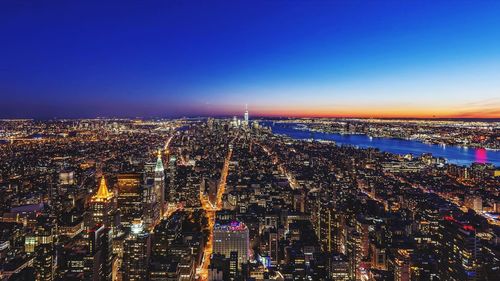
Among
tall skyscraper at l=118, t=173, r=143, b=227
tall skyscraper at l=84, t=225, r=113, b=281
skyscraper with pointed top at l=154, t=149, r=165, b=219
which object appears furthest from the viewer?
skyscraper with pointed top at l=154, t=149, r=165, b=219

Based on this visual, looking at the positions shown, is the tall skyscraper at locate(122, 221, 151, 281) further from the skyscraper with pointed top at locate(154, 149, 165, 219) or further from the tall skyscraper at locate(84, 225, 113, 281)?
the skyscraper with pointed top at locate(154, 149, 165, 219)

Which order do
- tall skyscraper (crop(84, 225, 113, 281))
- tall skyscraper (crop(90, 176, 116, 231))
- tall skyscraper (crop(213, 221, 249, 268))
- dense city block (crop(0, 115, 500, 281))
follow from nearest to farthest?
tall skyscraper (crop(84, 225, 113, 281)) < dense city block (crop(0, 115, 500, 281)) < tall skyscraper (crop(213, 221, 249, 268)) < tall skyscraper (crop(90, 176, 116, 231))

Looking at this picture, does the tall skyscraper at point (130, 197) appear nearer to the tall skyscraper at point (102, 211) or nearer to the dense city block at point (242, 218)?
the dense city block at point (242, 218)

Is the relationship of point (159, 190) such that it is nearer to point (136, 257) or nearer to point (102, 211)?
point (102, 211)

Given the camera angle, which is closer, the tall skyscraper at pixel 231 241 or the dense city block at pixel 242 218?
the dense city block at pixel 242 218

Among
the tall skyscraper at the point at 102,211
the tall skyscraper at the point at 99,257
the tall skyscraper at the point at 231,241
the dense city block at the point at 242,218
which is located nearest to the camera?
the tall skyscraper at the point at 99,257

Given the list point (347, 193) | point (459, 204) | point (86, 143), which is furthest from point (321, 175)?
point (86, 143)

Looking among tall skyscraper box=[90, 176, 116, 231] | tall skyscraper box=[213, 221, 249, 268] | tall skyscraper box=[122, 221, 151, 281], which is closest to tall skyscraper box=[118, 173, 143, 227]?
tall skyscraper box=[90, 176, 116, 231]

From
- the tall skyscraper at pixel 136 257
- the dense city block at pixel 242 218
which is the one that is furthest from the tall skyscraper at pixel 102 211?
the tall skyscraper at pixel 136 257

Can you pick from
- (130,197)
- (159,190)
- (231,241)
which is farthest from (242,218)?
(130,197)

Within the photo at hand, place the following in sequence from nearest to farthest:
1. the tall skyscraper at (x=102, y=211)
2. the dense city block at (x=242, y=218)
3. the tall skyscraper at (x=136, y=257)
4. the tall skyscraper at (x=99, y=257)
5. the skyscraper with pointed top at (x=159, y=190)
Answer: the tall skyscraper at (x=99, y=257)
the dense city block at (x=242, y=218)
the tall skyscraper at (x=136, y=257)
the tall skyscraper at (x=102, y=211)
the skyscraper with pointed top at (x=159, y=190)

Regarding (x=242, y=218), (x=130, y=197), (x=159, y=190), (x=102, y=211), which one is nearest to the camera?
(x=102, y=211)
